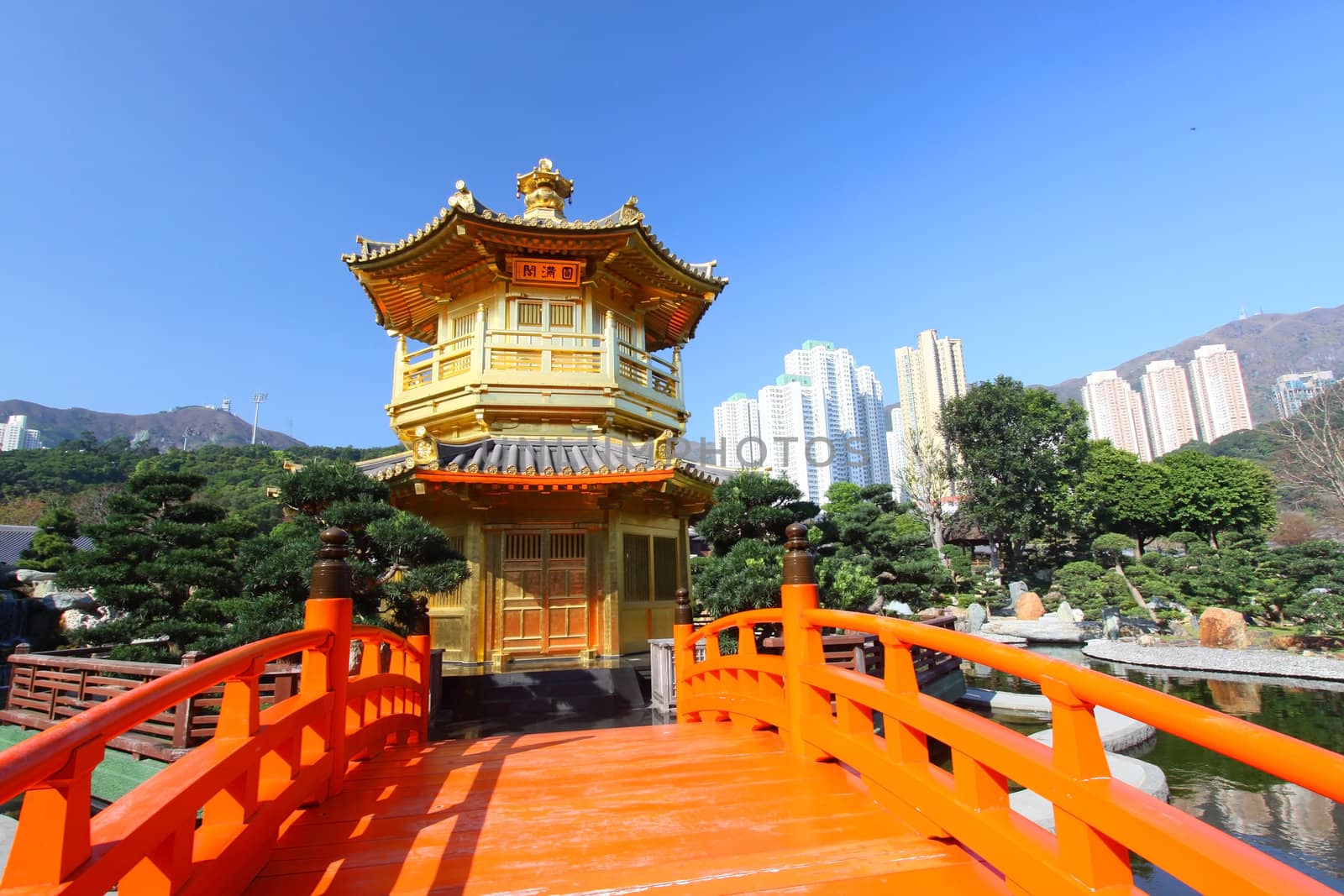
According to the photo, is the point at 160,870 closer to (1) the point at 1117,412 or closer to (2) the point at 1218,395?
(1) the point at 1117,412

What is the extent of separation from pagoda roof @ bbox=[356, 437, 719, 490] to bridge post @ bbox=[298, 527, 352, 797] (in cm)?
511

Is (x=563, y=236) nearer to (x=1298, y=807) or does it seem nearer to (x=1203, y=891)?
(x=1203, y=891)

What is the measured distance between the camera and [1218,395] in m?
89.9

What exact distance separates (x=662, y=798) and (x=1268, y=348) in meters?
179

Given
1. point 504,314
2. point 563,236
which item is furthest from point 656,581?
point 563,236

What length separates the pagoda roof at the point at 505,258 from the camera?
9.84 metres

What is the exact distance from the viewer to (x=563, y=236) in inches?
392

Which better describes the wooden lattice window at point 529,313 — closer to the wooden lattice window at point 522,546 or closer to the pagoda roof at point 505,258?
the pagoda roof at point 505,258

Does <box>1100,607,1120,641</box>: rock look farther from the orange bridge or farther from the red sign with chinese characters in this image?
the orange bridge

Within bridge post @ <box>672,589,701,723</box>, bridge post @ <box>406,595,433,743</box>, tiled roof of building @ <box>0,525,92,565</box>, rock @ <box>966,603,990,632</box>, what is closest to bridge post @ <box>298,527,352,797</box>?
bridge post @ <box>406,595,433,743</box>

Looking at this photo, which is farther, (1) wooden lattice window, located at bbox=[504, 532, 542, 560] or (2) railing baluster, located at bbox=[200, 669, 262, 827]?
(1) wooden lattice window, located at bbox=[504, 532, 542, 560]

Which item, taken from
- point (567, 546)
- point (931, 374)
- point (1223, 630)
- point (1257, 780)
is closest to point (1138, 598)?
point (1223, 630)

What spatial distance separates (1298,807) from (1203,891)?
8.74 meters

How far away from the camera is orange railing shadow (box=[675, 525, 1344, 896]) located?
134cm
